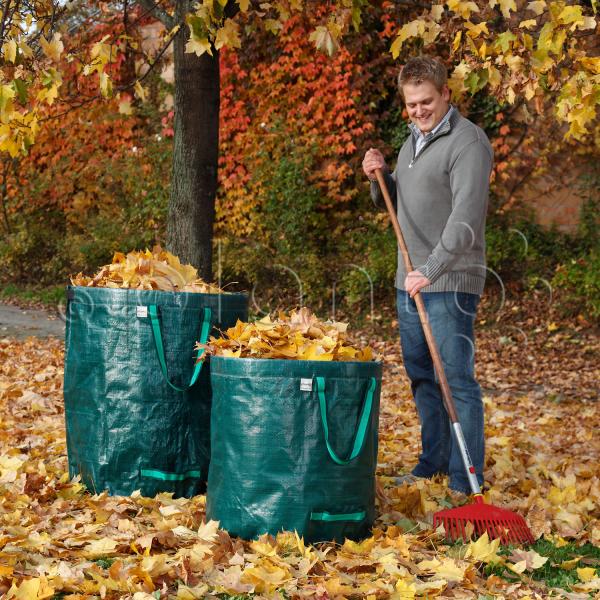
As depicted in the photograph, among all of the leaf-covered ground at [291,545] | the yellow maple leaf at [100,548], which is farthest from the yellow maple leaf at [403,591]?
the yellow maple leaf at [100,548]

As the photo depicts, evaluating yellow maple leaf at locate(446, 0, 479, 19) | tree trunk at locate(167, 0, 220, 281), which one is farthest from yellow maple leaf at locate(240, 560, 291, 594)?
tree trunk at locate(167, 0, 220, 281)

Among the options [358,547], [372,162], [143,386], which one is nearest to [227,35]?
[372,162]

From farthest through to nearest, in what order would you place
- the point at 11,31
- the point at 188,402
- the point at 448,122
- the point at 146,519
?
the point at 11,31
the point at 448,122
the point at 188,402
the point at 146,519

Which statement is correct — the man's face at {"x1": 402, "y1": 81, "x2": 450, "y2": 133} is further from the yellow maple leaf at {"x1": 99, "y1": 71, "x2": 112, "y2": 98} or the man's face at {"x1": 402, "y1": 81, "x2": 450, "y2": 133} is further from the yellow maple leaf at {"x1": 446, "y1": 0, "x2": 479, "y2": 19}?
the yellow maple leaf at {"x1": 99, "y1": 71, "x2": 112, "y2": 98}

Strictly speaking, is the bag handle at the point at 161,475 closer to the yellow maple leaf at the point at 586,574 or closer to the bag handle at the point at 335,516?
the bag handle at the point at 335,516

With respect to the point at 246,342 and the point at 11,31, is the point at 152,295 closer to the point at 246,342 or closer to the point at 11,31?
the point at 246,342

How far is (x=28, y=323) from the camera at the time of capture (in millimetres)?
10922

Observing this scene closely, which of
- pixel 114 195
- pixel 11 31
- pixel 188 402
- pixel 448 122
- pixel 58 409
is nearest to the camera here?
pixel 188 402

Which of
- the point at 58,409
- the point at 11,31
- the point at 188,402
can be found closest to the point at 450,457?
the point at 188,402

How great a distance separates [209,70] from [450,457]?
10.6ft

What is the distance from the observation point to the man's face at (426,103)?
12.6 feet

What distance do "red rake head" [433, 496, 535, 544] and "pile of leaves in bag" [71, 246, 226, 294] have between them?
1282 mm

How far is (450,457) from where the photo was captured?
4059 millimetres

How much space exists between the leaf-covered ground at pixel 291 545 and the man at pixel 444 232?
462 mm
